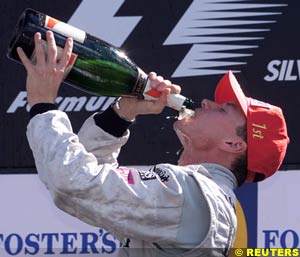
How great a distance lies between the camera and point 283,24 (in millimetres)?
3512

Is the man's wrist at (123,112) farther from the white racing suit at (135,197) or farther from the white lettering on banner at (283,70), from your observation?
the white lettering on banner at (283,70)

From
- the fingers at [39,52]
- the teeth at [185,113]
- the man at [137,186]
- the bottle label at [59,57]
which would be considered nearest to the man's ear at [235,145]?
the man at [137,186]

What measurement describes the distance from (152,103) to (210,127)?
168mm

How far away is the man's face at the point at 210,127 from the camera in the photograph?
2385 millimetres

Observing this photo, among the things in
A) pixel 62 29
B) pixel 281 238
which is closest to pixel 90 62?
pixel 62 29

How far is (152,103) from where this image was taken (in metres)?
2.45

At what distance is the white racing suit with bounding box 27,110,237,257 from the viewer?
2.05 metres

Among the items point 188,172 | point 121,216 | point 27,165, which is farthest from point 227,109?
point 27,165

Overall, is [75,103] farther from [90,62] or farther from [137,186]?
[137,186]

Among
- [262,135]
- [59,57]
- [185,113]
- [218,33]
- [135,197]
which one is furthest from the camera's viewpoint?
[218,33]

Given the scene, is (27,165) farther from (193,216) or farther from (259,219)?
(193,216)

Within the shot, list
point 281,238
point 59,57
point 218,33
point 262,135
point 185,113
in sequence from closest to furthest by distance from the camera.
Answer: point 59,57 < point 262,135 < point 185,113 < point 281,238 < point 218,33

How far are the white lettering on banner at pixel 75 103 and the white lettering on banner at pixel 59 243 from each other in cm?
47

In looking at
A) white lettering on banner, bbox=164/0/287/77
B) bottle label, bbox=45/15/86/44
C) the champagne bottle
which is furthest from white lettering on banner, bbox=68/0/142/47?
bottle label, bbox=45/15/86/44
